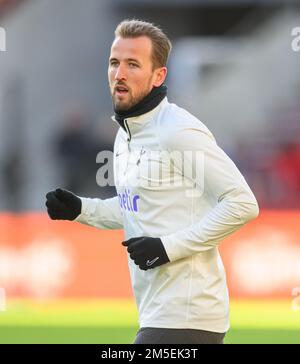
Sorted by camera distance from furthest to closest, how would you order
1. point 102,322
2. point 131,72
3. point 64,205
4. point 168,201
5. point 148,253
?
point 102,322 < point 64,205 < point 131,72 < point 168,201 < point 148,253

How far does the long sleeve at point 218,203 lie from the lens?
536cm

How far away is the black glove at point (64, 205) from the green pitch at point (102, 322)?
11.1ft

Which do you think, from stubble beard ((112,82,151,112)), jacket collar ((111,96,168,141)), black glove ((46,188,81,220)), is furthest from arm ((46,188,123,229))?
stubble beard ((112,82,151,112))

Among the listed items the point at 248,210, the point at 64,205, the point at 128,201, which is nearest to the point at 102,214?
the point at 64,205

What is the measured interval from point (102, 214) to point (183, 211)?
833 millimetres

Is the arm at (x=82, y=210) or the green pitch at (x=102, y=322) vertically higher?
the green pitch at (x=102, y=322)

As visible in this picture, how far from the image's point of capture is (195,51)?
1839 centimetres

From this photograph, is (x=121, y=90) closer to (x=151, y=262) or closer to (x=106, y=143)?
(x=151, y=262)

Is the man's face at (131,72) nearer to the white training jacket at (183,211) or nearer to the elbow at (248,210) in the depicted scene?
the white training jacket at (183,211)

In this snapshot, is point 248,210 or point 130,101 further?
point 130,101

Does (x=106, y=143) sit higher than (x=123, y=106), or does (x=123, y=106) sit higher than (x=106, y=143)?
(x=106, y=143)

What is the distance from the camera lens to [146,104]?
5590 millimetres

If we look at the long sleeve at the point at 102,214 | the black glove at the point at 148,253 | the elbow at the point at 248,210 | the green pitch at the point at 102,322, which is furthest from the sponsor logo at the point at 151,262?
the green pitch at the point at 102,322

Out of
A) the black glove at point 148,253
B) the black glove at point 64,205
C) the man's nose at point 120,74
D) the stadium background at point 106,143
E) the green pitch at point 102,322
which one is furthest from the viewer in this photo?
the stadium background at point 106,143
